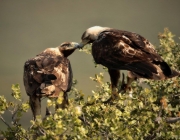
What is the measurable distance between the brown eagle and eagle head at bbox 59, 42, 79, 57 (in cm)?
59

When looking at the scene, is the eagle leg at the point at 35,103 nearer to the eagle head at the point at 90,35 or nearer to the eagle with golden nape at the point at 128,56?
the eagle with golden nape at the point at 128,56

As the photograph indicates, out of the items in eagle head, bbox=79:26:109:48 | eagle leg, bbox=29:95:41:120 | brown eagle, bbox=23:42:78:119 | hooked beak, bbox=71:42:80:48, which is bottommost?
eagle leg, bbox=29:95:41:120

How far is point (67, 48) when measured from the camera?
9.30 meters

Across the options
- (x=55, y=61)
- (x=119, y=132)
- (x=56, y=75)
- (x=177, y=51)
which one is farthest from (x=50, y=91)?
(x=177, y=51)

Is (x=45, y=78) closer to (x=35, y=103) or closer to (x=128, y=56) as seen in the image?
(x=35, y=103)

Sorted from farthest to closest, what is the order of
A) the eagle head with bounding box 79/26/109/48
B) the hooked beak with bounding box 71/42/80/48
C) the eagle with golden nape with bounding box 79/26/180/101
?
the eagle head with bounding box 79/26/109/48 → the hooked beak with bounding box 71/42/80/48 → the eagle with golden nape with bounding box 79/26/180/101

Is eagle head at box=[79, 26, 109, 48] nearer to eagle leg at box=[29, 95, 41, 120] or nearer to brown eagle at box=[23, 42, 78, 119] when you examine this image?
brown eagle at box=[23, 42, 78, 119]

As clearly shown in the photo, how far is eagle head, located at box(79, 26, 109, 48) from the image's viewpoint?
9.34 m

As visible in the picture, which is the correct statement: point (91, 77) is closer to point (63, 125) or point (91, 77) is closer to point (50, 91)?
point (50, 91)

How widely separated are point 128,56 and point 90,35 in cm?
165

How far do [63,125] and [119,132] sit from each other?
2.42 feet

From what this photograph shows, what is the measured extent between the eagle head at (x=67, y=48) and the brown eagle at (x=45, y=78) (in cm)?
59

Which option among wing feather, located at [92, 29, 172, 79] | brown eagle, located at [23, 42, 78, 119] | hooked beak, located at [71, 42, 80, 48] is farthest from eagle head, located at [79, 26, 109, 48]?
brown eagle, located at [23, 42, 78, 119]

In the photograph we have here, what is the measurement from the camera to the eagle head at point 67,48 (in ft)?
30.4
